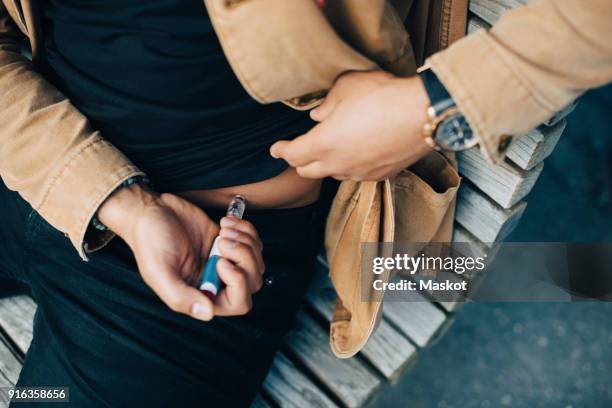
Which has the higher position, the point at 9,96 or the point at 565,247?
the point at 9,96

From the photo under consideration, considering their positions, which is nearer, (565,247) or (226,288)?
(226,288)

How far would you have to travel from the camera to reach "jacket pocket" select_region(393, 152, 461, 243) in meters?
1.15

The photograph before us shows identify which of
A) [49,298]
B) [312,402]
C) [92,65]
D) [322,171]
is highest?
[92,65]

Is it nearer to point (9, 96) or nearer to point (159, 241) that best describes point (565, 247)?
point (159, 241)

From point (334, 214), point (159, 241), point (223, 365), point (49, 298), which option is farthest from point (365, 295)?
point (49, 298)

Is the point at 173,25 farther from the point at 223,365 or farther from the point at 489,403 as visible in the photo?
the point at 489,403

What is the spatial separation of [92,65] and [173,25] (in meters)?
0.21

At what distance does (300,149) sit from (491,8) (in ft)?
1.48

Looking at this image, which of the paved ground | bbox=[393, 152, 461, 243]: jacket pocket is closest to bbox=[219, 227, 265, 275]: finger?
bbox=[393, 152, 461, 243]: jacket pocket

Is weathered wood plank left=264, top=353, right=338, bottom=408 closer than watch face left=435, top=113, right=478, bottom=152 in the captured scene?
No

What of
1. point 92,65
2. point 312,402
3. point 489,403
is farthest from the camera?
point 489,403

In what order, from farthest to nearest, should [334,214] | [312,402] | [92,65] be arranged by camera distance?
[312,402], [334,214], [92,65]

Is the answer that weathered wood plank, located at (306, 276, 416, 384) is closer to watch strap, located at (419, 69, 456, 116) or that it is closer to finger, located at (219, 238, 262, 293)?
finger, located at (219, 238, 262, 293)

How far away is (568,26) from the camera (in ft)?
2.59
